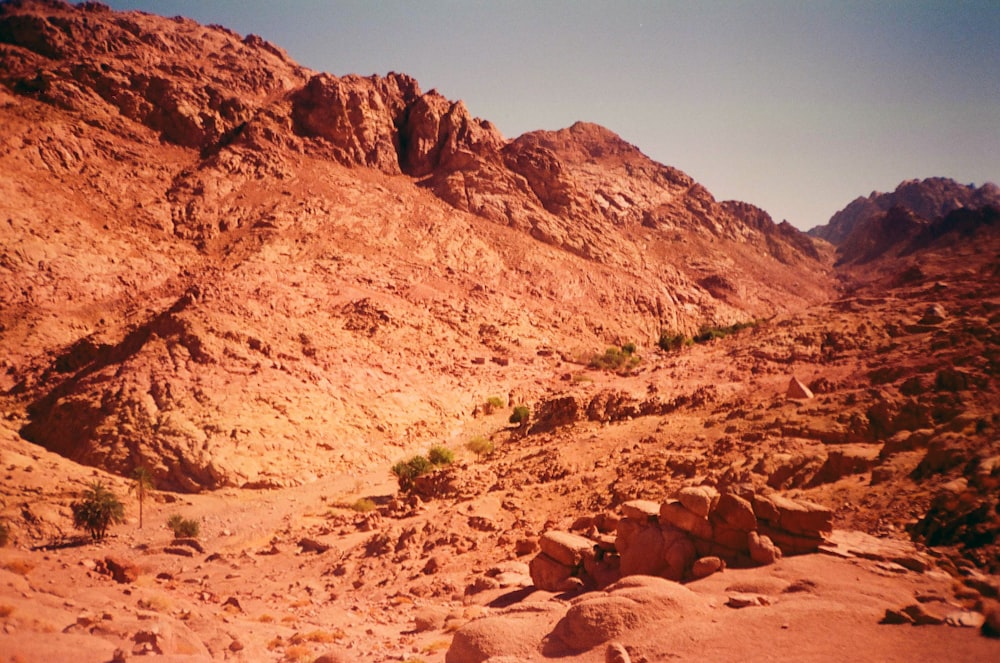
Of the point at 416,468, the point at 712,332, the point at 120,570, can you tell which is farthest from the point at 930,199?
the point at 120,570

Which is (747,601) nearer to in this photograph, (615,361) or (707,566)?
(707,566)

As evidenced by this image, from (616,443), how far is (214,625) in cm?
1288

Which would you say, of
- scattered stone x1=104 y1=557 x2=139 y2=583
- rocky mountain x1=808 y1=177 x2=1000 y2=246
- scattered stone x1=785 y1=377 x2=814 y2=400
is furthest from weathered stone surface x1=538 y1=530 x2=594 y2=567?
rocky mountain x1=808 y1=177 x2=1000 y2=246

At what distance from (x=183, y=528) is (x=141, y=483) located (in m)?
2.83

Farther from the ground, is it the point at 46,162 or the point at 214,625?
the point at 46,162

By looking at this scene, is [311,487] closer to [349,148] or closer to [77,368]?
[77,368]

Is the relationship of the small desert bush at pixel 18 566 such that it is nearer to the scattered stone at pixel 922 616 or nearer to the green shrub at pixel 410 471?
the scattered stone at pixel 922 616

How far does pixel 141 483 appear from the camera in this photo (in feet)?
67.6

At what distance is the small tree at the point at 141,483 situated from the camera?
2058 cm

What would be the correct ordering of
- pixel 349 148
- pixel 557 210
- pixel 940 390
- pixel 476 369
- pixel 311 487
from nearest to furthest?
pixel 940 390 → pixel 311 487 → pixel 476 369 → pixel 349 148 → pixel 557 210

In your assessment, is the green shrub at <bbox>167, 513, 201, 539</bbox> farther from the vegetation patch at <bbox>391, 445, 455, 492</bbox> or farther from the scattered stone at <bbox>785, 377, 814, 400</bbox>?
the scattered stone at <bbox>785, 377, 814, 400</bbox>

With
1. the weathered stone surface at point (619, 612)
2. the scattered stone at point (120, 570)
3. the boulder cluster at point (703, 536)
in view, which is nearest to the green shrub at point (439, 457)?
the scattered stone at point (120, 570)

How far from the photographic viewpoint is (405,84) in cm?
6925

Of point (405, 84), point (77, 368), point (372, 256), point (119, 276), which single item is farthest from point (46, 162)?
point (405, 84)
